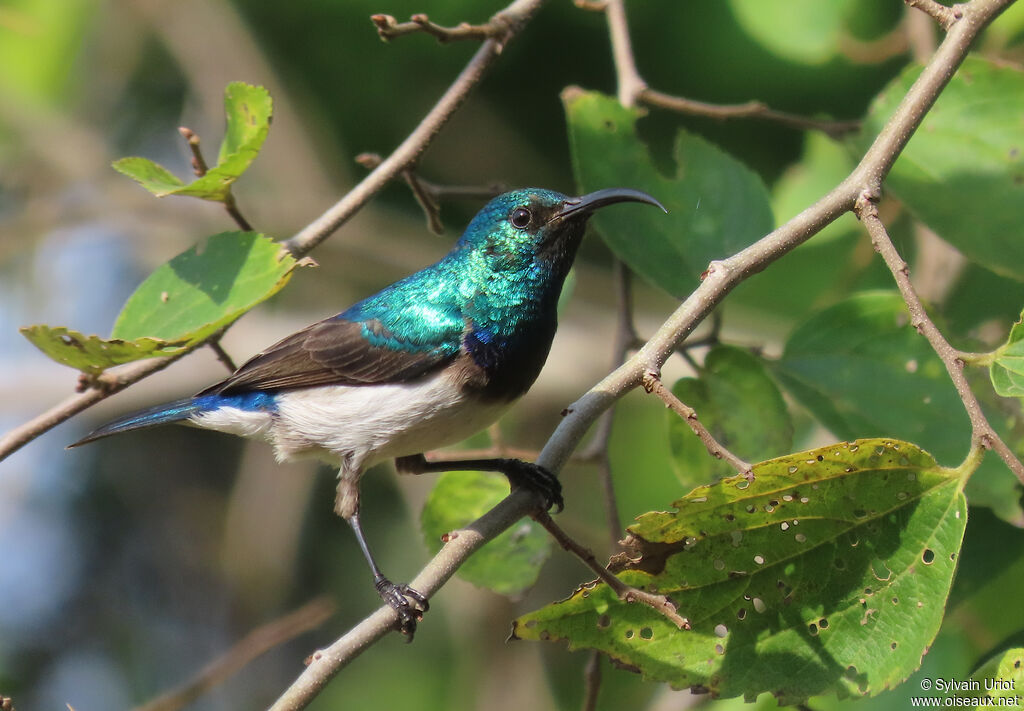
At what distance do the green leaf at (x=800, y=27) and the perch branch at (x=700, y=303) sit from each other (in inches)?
57.0

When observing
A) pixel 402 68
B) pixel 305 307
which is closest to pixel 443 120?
pixel 402 68

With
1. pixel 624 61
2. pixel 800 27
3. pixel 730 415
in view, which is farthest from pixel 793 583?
pixel 800 27

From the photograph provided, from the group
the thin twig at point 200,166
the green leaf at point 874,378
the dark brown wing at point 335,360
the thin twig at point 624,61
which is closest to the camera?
the thin twig at point 200,166

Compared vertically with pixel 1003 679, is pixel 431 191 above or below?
above

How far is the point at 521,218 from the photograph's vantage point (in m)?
3.22

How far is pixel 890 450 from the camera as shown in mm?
2018

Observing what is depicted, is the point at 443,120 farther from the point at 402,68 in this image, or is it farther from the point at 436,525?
the point at 402,68

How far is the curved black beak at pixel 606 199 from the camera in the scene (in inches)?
115

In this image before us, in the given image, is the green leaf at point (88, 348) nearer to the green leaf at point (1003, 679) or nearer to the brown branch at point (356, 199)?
the brown branch at point (356, 199)

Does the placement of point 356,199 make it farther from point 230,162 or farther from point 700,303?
point 700,303

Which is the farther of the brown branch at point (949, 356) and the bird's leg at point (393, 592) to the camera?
the bird's leg at point (393, 592)

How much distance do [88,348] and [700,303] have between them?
1.22 meters

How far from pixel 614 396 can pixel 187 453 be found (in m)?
5.49

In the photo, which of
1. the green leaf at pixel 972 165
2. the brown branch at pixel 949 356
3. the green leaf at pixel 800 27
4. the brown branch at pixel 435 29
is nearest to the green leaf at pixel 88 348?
the brown branch at pixel 435 29
